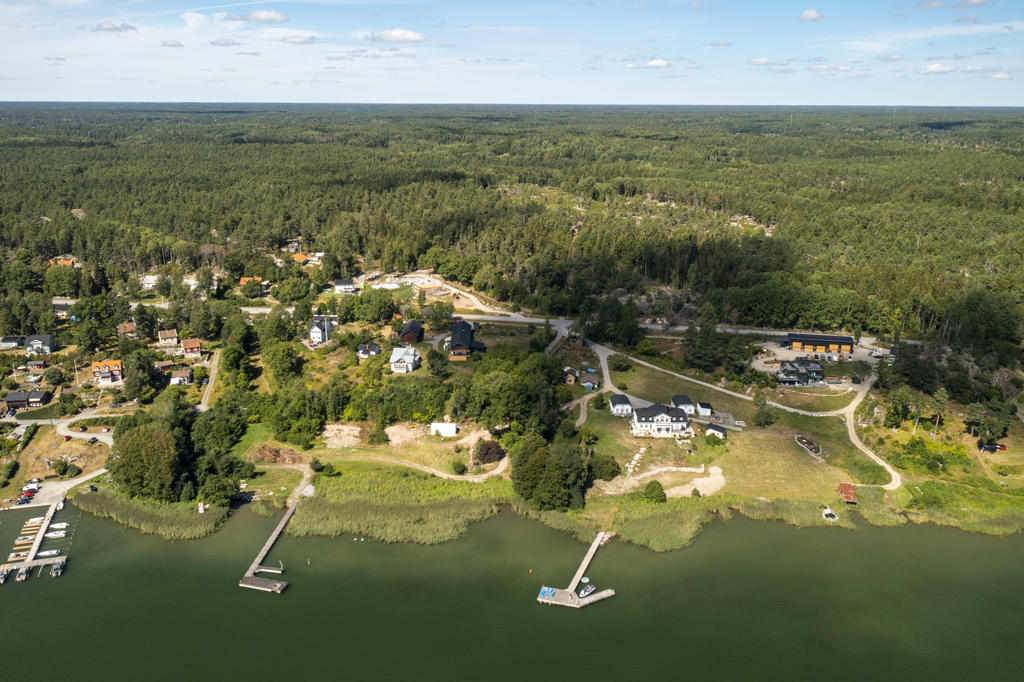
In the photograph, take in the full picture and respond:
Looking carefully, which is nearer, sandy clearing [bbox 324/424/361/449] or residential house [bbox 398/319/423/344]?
sandy clearing [bbox 324/424/361/449]

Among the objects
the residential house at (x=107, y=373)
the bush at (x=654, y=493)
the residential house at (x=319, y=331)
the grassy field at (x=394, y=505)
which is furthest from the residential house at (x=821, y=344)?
the residential house at (x=107, y=373)

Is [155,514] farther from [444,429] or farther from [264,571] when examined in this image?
[444,429]

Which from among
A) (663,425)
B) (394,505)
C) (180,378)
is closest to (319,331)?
(180,378)

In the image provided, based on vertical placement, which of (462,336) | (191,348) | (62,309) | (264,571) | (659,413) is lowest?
(264,571)

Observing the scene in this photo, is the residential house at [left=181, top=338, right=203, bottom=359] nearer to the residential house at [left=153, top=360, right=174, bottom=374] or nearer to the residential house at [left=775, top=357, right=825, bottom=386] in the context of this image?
the residential house at [left=153, top=360, right=174, bottom=374]

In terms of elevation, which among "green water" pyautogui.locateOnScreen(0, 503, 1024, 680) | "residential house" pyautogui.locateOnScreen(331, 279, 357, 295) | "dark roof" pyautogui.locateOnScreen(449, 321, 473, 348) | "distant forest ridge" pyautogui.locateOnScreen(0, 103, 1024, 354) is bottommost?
"green water" pyautogui.locateOnScreen(0, 503, 1024, 680)

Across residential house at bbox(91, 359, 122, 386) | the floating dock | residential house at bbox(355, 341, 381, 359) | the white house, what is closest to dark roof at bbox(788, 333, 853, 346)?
the white house
